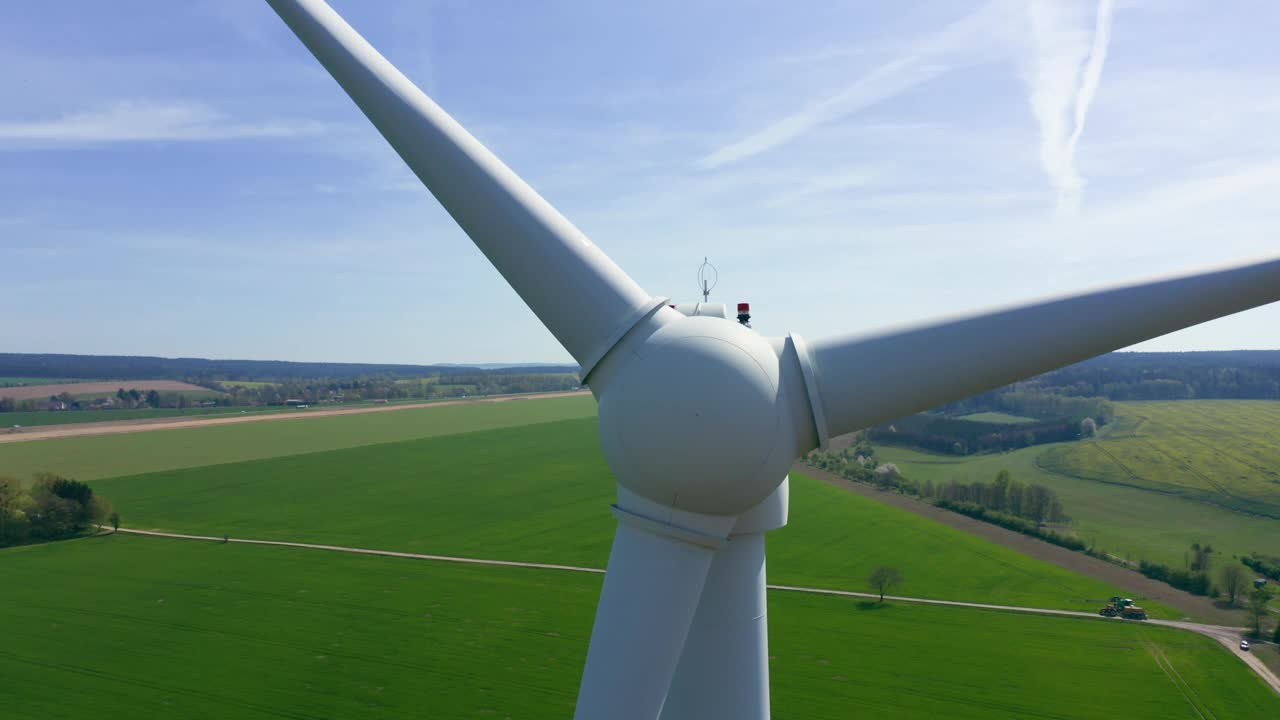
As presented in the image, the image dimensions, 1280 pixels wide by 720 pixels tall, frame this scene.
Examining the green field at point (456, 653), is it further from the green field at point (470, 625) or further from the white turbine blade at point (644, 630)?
the white turbine blade at point (644, 630)

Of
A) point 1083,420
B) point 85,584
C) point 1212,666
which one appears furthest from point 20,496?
point 1083,420

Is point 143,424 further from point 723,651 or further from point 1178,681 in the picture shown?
point 723,651

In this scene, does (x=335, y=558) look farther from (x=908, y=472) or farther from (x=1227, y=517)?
(x=1227, y=517)

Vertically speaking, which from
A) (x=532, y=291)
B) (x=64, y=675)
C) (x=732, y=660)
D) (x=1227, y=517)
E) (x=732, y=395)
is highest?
(x=532, y=291)

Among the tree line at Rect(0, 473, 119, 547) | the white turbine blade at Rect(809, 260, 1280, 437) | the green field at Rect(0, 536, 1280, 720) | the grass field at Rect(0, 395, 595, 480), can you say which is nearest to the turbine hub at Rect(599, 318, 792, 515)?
the white turbine blade at Rect(809, 260, 1280, 437)

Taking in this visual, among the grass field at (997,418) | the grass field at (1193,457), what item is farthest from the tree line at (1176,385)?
the grass field at (1193,457)

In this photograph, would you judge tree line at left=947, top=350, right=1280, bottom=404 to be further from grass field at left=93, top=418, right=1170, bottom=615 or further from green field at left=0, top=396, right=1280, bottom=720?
green field at left=0, top=396, right=1280, bottom=720

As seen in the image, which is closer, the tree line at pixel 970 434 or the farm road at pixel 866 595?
the farm road at pixel 866 595
